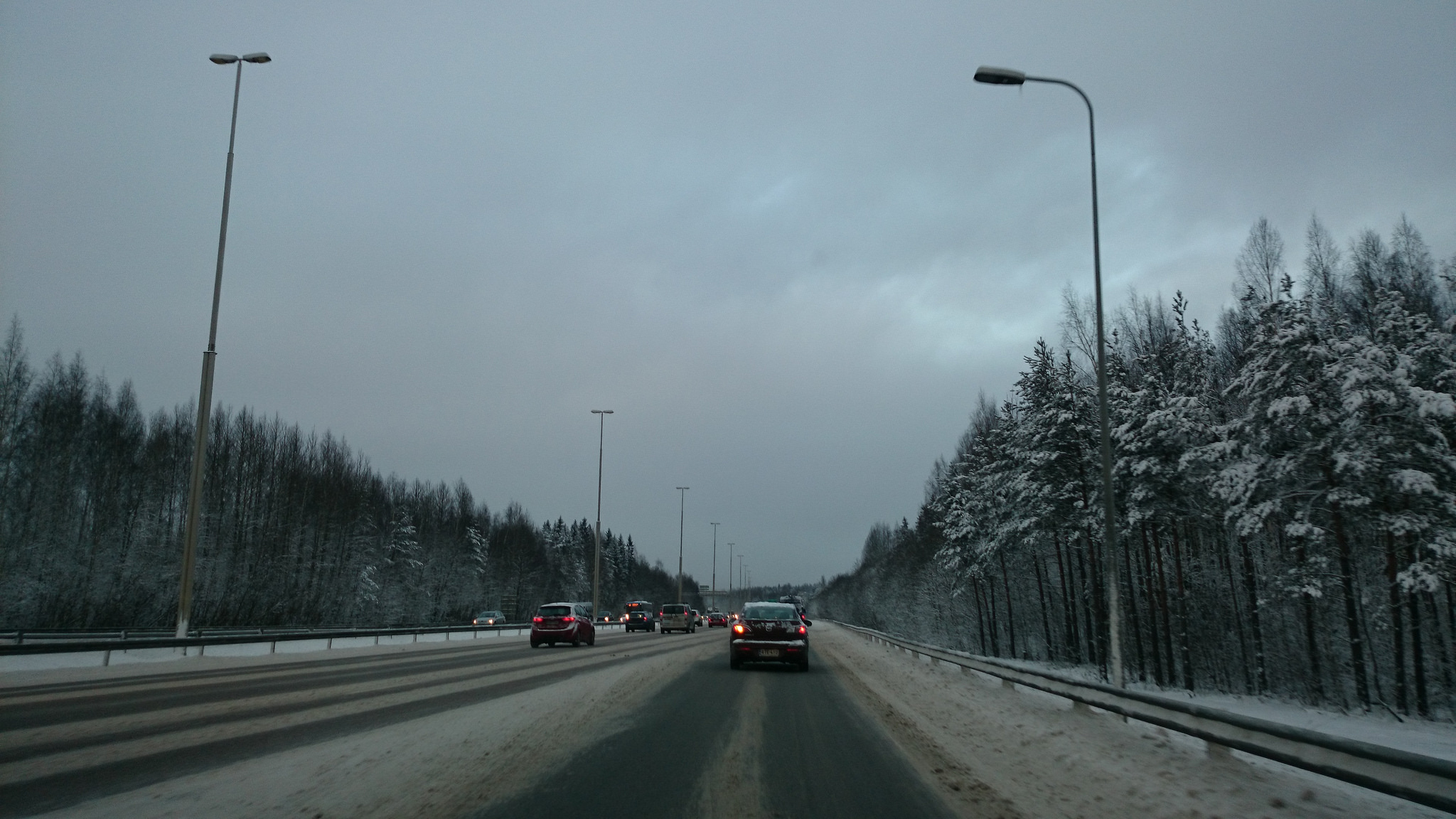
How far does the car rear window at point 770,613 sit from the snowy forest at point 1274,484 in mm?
13719

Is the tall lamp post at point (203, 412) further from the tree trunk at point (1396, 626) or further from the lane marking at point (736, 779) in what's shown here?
the tree trunk at point (1396, 626)

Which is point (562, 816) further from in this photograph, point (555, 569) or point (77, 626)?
point (555, 569)

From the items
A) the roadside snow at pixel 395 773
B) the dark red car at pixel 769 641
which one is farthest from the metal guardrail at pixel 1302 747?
the dark red car at pixel 769 641

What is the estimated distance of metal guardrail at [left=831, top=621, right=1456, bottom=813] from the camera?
20.0ft

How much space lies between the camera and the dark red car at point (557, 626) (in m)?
34.1

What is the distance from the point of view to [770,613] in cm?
2292

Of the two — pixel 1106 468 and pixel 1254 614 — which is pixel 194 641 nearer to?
pixel 1106 468

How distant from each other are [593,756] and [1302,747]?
695 cm

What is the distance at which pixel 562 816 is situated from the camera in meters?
6.21

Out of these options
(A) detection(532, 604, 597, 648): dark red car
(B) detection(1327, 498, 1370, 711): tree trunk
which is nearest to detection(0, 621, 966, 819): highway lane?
(A) detection(532, 604, 597, 648): dark red car

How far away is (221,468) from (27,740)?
204 ft

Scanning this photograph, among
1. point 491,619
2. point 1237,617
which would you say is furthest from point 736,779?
point 491,619

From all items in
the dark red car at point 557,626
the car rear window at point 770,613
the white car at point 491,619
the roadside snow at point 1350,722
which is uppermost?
the car rear window at point 770,613

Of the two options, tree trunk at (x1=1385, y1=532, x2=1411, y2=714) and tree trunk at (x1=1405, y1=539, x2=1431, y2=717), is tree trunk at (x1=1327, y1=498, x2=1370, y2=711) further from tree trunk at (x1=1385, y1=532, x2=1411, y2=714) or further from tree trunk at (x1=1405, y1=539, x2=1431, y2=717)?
tree trunk at (x1=1405, y1=539, x2=1431, y2=717)
